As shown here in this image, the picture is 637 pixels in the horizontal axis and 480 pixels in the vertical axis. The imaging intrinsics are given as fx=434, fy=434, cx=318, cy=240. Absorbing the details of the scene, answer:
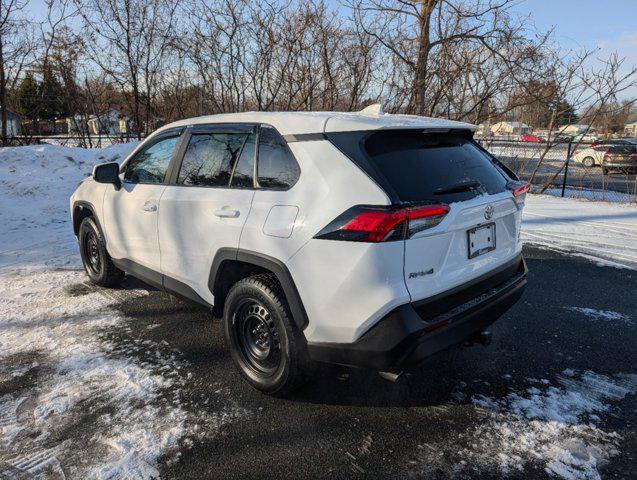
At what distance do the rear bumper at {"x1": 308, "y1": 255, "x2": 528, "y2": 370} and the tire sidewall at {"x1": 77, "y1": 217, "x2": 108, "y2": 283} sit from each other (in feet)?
9.96

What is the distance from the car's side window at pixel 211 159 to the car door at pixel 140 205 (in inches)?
9.7

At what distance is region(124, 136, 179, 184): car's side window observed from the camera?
3.58 m

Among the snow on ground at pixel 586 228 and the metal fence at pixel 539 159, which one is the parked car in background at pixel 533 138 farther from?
the snow on ground at pixel 586 228

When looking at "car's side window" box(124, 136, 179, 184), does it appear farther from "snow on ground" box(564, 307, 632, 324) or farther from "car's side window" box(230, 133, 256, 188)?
"snow on ground" box(564, 307, 632, 324)

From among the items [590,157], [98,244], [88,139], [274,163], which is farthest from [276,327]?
[590,157]

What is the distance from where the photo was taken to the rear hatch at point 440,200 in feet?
7.27

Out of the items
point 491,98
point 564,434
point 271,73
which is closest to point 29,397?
point 564,434

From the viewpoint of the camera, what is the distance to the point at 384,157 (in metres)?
2.37

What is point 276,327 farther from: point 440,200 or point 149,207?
point 149,207

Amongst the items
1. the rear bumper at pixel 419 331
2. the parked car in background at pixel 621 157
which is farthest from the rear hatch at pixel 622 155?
the rear bumper at pixel 419 331

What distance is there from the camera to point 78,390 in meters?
2.84

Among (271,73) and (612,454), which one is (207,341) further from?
(271,73)

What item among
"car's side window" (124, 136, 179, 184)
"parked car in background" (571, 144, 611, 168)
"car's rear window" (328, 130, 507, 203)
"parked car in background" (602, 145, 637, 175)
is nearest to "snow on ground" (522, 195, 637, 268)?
"car's rear window" (328, 130, 507, 203)

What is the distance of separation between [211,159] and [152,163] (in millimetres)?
903
